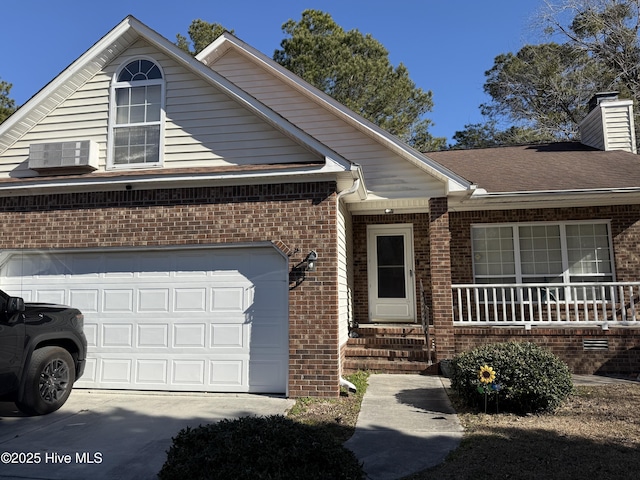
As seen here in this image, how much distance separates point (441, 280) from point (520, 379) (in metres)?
3.15

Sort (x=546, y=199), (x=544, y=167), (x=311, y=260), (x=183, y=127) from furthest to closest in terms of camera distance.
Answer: (x=544, y=167)
(x=546, y=199)
(x=183, y=127)
(x=311, y=260)

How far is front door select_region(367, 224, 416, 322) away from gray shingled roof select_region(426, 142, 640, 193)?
7.08 feet

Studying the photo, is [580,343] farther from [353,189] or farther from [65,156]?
[65,156]

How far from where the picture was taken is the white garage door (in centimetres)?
745

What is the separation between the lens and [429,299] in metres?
11.2

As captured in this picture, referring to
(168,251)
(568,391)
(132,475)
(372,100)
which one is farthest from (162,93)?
(372,100)

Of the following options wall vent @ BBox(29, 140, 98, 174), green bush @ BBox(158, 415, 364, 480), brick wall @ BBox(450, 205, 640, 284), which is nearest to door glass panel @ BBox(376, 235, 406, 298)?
brick wall @ BBox(450, 205, 640, 284)

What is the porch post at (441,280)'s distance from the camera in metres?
8.92

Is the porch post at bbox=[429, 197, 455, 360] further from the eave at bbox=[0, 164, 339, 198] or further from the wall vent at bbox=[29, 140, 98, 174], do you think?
the wall vent at bbox=[29, 140, 98, 174]

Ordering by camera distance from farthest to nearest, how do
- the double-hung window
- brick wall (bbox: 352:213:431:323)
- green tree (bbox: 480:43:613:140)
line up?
green tree (bbox: 480:43:613:140)
brick wall (bbox: 352:213:431:323)
the double-hung window

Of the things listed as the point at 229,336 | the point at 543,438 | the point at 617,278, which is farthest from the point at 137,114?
the point at 617,278

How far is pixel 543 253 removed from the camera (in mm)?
10641

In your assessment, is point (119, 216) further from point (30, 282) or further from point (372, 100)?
point (372, 100)

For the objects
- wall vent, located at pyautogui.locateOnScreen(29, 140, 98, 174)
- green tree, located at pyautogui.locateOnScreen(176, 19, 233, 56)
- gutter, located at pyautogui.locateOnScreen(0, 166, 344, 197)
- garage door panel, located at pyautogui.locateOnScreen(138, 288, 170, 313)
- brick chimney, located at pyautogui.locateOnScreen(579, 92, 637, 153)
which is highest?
green tree, located at pyautogui.locateOnScreen(176, 19, 233, 56)
